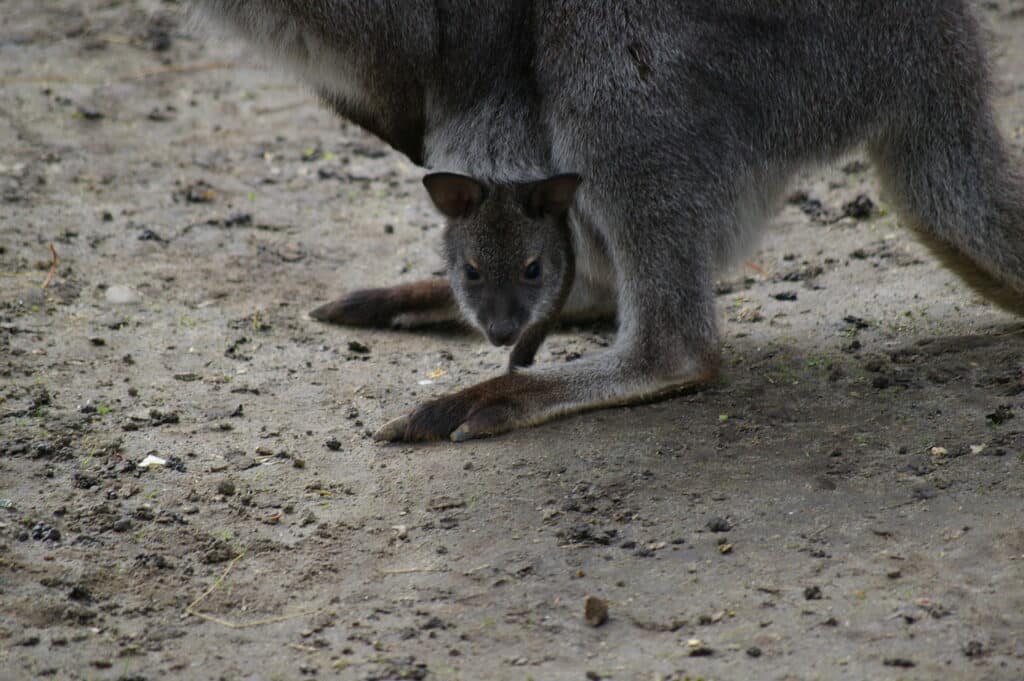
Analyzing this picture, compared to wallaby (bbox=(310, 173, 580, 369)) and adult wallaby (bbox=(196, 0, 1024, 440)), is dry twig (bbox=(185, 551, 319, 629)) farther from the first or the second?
wallaby (bbox=(310, 173, 580, 369))

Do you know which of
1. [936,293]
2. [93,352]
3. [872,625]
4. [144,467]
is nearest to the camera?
[872,625]

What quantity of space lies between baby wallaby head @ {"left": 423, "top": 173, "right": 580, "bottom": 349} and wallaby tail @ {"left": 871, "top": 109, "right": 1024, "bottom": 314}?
103 cm

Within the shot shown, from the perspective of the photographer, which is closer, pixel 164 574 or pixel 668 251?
pixel 164 574

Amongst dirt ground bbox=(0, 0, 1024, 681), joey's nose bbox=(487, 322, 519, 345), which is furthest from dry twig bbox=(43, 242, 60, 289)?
joey's nose bbox=(487, 322, 519, 345)

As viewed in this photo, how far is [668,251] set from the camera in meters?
3.62

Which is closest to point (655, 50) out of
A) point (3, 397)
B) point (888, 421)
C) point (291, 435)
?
point (888, 421)

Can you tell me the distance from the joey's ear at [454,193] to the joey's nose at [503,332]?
418 millimetres

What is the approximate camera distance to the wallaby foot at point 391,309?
14.9 feet

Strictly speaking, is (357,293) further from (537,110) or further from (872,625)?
(872,625)

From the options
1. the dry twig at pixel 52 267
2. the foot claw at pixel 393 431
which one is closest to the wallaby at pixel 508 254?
the foot claw at pixel 393 431

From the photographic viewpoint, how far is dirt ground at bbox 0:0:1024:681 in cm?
262

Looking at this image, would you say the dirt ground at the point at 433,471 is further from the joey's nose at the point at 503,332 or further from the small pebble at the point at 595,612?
the joey's nose at the point at 503,332

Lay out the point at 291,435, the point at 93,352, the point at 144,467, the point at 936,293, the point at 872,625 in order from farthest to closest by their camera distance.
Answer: the point at 936,293, the point at 93,352, the point at 291,435, the point at 144,467, the point at 872,625

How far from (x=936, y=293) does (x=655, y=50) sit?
5.09ft
